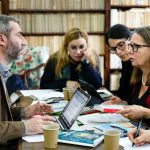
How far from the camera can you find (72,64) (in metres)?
3.44

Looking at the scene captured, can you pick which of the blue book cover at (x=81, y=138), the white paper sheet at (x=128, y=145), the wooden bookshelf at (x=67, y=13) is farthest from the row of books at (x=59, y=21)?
the white paper sheet at (x=128, y=145)

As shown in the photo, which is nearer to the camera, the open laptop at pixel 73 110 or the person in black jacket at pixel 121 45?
the open laptop at pixel 73 110

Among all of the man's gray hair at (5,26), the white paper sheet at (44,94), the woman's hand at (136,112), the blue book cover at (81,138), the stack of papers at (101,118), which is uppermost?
the man's gray hair at (5,26)

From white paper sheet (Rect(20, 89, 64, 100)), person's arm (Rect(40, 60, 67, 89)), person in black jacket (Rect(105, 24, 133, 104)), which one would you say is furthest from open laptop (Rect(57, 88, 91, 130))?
person's arm (Rect(40, 60, 67, 89))

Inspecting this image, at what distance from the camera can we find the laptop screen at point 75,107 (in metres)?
1.77

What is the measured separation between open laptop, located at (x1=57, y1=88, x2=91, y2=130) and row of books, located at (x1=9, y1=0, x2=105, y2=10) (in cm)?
286

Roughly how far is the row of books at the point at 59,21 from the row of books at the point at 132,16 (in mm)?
196

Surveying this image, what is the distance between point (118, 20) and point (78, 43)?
158 cm

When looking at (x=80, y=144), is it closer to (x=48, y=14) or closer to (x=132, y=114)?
(x=132, y=114)

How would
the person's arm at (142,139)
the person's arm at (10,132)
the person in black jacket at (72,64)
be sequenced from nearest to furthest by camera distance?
1. the person's arm at (142,139)
2. the person's arm at (10,132)
3. the person in black jacket at (72,64)

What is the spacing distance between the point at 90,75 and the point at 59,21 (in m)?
1.48

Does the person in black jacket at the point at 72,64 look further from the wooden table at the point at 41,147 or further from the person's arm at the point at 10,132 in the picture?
the wooden table at the point at 41,147

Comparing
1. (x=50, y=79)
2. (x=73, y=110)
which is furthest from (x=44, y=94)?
(x=73, y=110)

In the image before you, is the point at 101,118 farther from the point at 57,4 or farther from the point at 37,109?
the point at 57,4
